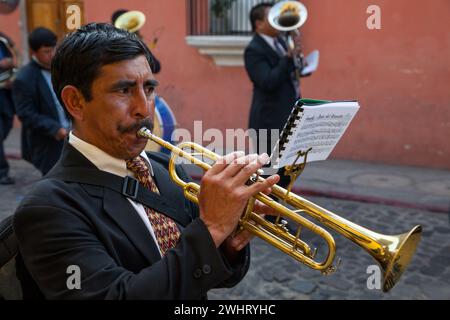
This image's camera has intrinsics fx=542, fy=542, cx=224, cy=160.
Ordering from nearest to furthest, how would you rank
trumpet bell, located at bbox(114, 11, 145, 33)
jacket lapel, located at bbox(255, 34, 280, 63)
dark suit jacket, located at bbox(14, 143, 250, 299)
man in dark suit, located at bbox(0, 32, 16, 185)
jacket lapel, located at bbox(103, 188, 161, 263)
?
dark suit jacket, located at bbox(14, 143, 250, 299) < jacket lapel, located at bbox(103, 188, 161, 263) < jacket lapel, located at bbox(255, 34, 280, 63) < trumpet bell, located at bbox(114, 11, 145, 33) < man in dark suit, located at bbox(0, 32, 16, 185)

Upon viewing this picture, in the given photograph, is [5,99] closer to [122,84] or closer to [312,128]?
[122,84]

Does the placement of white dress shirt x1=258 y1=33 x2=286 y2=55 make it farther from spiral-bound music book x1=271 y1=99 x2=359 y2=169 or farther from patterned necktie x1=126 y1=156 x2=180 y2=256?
patterned necktie x1=126 y1=156 x2=180 y2=256

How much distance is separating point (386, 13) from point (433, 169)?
2.10m

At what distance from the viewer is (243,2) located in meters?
7.88

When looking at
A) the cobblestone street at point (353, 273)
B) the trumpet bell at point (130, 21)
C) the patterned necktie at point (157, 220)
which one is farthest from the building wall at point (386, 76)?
the patterned necktie at point (157, 220)

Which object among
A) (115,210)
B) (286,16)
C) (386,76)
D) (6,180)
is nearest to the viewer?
(115,210)

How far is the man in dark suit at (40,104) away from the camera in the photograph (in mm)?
4594

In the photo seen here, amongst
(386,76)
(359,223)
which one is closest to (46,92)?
(359,223)

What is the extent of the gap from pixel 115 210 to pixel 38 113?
3.43 m

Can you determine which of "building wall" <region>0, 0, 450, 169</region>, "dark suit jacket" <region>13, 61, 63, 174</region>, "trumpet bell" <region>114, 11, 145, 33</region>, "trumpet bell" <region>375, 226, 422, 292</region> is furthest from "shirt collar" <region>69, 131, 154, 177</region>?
"building wall" <region>0, 0, 450, 169</region>

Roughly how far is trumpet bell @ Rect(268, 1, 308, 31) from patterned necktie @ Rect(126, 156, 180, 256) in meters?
3.39

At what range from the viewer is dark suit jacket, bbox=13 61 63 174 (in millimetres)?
4566

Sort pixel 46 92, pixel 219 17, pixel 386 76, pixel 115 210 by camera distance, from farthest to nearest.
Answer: pixel 219 17 < pixel 386 76 < pixel 46 92 < pixel 115 210

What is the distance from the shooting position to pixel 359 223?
535cm
